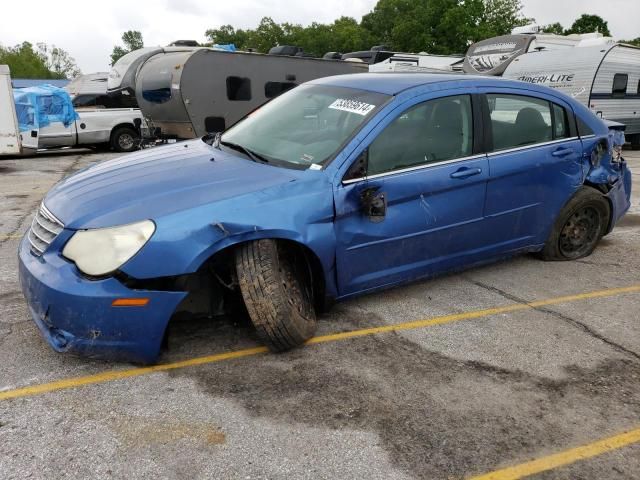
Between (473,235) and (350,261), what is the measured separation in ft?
3.62

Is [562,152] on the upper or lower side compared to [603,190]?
upper

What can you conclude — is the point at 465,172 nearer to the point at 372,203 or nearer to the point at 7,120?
the point at 372,203

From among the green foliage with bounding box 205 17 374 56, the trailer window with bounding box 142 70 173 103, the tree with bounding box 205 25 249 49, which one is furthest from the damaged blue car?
the tree with bounding box 205 25 249 49

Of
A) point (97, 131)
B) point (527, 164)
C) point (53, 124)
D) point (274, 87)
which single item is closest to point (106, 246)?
point (527, 164)

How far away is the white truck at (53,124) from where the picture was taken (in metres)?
11.9

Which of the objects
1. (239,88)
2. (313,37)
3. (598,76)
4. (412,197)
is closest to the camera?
(412,197)

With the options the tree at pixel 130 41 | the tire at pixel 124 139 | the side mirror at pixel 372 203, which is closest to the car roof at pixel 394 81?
the side mirror at pixel 372 203

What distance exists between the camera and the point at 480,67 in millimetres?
17500

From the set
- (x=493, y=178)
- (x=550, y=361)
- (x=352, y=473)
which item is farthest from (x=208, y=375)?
(x=493, y=178)

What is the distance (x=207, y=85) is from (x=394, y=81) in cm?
828

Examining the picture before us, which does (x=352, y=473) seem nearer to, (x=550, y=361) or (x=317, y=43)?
(x=550, y=361)

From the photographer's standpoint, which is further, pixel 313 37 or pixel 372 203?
pixel 313 37

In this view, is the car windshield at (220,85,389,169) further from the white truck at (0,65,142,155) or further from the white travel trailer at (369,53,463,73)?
the white travel trailer at (369,53,463,73)

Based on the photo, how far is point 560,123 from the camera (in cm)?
455
